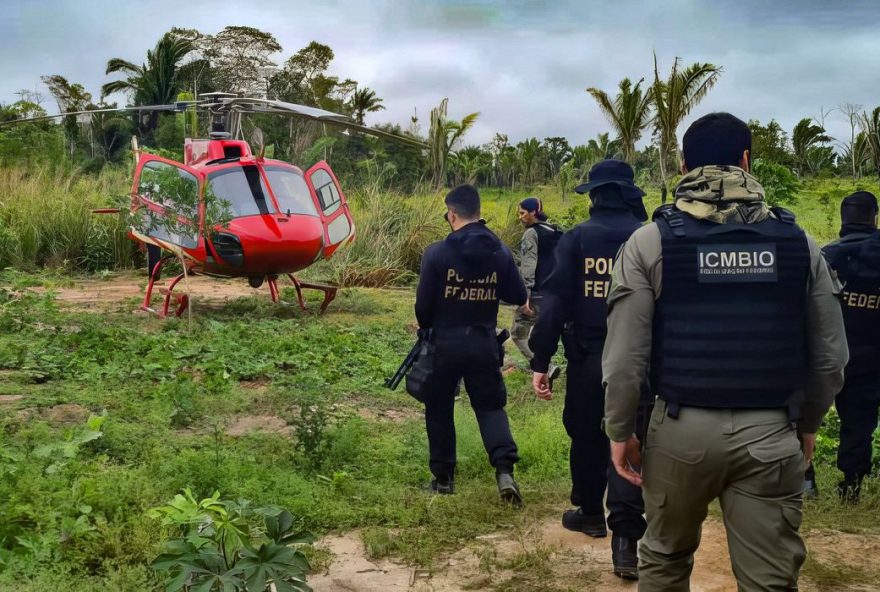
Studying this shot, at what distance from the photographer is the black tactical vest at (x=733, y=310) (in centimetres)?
264

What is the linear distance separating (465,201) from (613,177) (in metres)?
1.12

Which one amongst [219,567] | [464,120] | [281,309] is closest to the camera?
[219,567]

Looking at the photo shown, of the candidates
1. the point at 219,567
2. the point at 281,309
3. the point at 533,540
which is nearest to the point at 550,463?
the point at 533,540

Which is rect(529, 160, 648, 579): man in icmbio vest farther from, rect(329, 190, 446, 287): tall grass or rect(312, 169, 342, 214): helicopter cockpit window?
rect(329, 190, 446, 287): tall grass

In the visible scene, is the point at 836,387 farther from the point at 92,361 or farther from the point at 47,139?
the point at 47,139

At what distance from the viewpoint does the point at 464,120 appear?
97.7 feet

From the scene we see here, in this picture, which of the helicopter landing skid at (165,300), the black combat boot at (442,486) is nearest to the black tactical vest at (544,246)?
the black combat boot at (442,486)

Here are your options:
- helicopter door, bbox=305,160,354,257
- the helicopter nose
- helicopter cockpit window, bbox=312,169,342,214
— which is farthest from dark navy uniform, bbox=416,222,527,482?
helicopter cockpit window, bbox=312,169,342,214

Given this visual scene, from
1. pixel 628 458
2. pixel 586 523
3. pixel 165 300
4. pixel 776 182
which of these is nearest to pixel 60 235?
pixel 165 300

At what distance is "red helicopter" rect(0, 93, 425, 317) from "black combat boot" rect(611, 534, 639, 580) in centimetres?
756

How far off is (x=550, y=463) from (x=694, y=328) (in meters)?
3.42

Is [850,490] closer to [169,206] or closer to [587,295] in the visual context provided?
[587,295]

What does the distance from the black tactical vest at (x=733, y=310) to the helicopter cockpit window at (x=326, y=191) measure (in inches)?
398

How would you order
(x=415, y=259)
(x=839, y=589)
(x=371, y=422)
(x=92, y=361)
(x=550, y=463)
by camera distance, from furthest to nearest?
(x=415, y=259)
(x=92, y=361)
(x=371, y=422)
(x=550, y=463)
(x=839, y=589)
